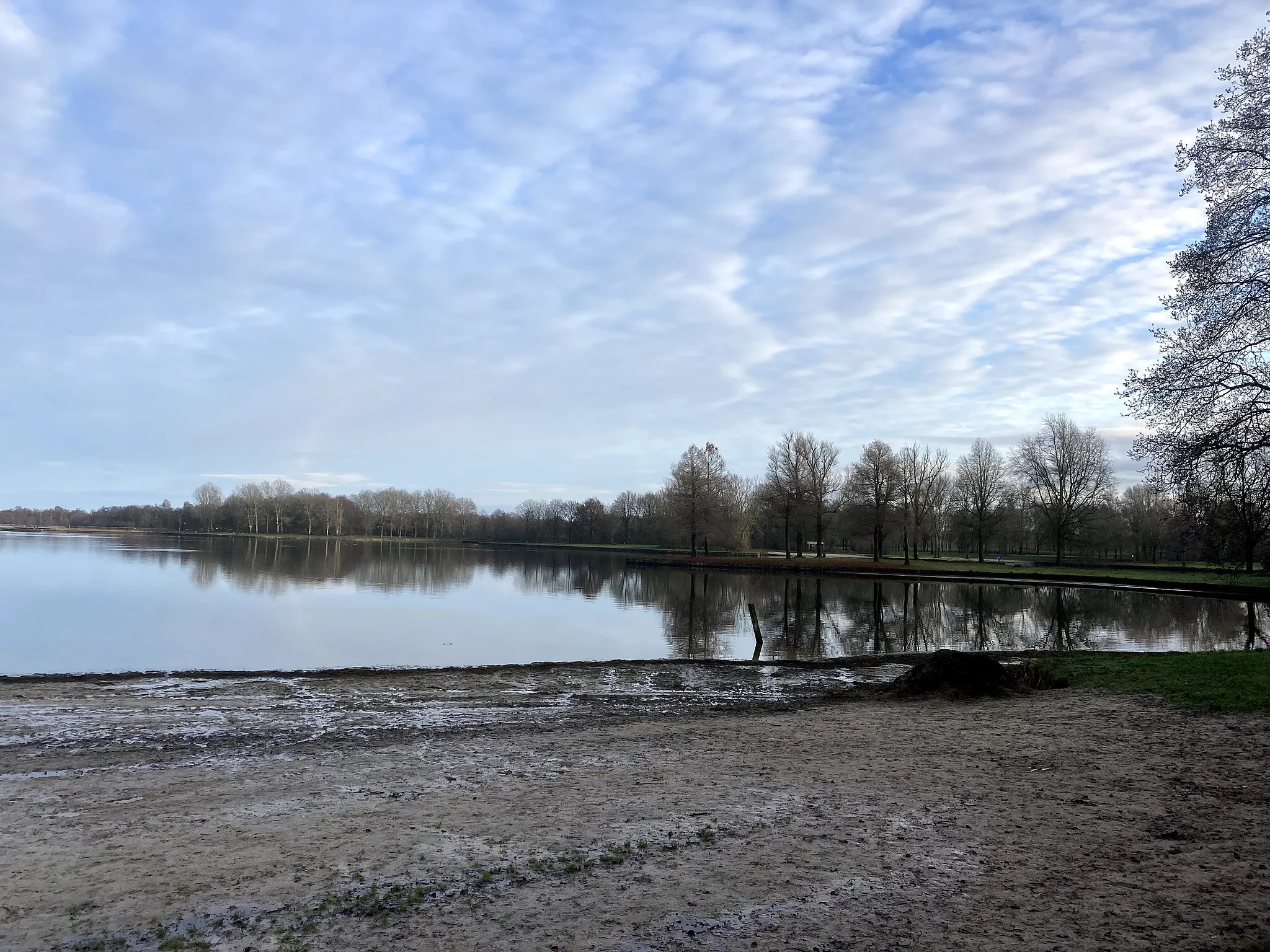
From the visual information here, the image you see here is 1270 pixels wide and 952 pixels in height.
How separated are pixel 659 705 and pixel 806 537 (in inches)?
2587

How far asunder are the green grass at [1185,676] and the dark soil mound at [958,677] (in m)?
1.39

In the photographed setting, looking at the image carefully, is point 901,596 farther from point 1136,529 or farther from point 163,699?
point 1136,529

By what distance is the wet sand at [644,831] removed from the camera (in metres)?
4.82

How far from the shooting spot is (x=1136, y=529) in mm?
74375

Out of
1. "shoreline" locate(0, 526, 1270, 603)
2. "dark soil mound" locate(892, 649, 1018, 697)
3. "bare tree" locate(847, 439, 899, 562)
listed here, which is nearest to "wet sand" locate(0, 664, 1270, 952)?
"dark soil mound" locate(892, 649, 1018, 697)

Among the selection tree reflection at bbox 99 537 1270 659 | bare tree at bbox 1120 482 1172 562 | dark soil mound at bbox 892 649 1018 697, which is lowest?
tree reflection at bbox 99 537 1270 659

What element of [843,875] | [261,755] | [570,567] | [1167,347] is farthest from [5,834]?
[570,567]

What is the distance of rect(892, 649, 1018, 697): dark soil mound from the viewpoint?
14.0 meters

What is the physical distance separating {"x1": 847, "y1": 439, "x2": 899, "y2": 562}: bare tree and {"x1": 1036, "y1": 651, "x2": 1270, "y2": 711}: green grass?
4739 cm

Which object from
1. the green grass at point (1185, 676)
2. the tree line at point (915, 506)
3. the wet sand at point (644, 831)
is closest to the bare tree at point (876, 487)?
the tree line at point (915, 506)

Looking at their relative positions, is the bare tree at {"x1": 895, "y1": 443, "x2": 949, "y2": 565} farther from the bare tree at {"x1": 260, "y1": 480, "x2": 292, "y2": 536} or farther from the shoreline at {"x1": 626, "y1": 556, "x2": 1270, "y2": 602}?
the bare tree at {"x1": 260, "y1": 480, "x2": 292, "y2": 536}

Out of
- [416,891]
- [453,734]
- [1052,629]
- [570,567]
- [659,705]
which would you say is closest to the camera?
[416,891]

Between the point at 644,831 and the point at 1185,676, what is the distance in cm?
1197

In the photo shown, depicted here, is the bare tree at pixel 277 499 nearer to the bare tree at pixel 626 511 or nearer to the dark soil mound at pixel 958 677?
the bare tree at pixel 626 511
